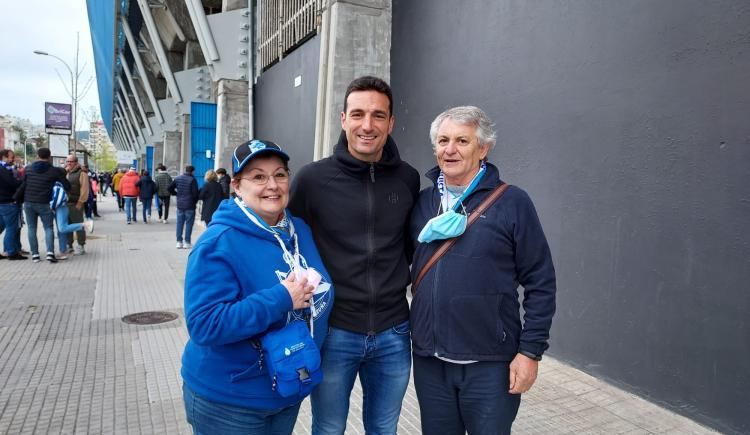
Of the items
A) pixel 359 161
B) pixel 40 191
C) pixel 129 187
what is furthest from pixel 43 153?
pixel 359 161

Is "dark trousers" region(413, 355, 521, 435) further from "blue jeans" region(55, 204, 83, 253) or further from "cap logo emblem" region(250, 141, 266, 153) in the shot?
"blue jeans" region(55, 204, 83, 253)

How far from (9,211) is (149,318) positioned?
17.5 feet

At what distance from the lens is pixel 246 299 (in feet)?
5.32

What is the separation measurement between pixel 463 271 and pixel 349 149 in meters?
0.74

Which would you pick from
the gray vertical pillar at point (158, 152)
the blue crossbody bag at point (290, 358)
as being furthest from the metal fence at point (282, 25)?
the gray vertical pillar at point (158, 152)

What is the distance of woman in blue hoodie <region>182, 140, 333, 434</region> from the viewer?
1614 mm

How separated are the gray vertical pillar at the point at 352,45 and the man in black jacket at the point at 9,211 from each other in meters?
6.16

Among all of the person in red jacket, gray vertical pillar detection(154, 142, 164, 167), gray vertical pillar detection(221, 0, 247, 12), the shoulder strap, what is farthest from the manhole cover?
gray vertical pillar detection(154, 142, 164, 167)

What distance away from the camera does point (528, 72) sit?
4.61 metres

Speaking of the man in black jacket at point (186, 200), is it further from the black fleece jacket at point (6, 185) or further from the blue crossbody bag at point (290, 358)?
the blue crossbody bag at point (290, 358)

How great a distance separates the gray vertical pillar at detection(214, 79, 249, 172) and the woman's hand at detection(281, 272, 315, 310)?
473 inches

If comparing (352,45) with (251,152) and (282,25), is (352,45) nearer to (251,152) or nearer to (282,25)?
(282,25)

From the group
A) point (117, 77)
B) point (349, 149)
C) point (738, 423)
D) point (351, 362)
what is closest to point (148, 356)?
point (351, 362)

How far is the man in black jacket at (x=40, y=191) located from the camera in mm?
8883
